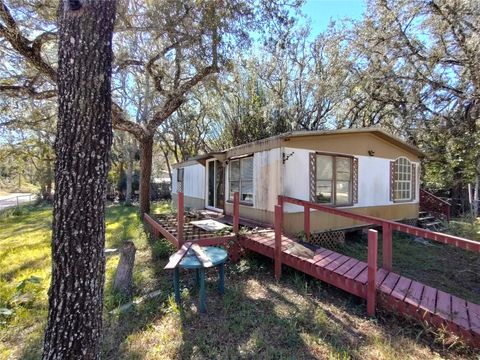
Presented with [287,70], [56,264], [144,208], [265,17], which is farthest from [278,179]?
[287,70]

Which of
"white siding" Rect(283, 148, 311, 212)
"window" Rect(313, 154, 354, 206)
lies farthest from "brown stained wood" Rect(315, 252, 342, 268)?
"window" Rect(313, 154, 354, 206)

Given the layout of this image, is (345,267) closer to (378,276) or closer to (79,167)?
(378,276)

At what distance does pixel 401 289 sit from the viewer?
3852mm

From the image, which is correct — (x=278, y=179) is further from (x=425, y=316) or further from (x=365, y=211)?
(x=425, y=316)

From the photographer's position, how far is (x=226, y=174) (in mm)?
9102

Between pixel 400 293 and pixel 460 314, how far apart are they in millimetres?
616

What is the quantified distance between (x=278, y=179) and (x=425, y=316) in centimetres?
384

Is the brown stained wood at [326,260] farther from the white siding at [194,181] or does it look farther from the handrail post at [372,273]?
the white siding at [194,181]

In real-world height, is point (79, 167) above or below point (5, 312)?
above

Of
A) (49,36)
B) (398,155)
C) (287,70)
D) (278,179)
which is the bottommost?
(278,179)

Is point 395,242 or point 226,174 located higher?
point 226,174

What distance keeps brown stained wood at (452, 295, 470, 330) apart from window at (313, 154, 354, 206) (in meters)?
3.82

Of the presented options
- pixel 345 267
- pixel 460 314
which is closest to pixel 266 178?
pixel 345 267

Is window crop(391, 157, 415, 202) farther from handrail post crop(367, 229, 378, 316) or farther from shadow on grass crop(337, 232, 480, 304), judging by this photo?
handrail post crop(367, 229, 378, 316)
